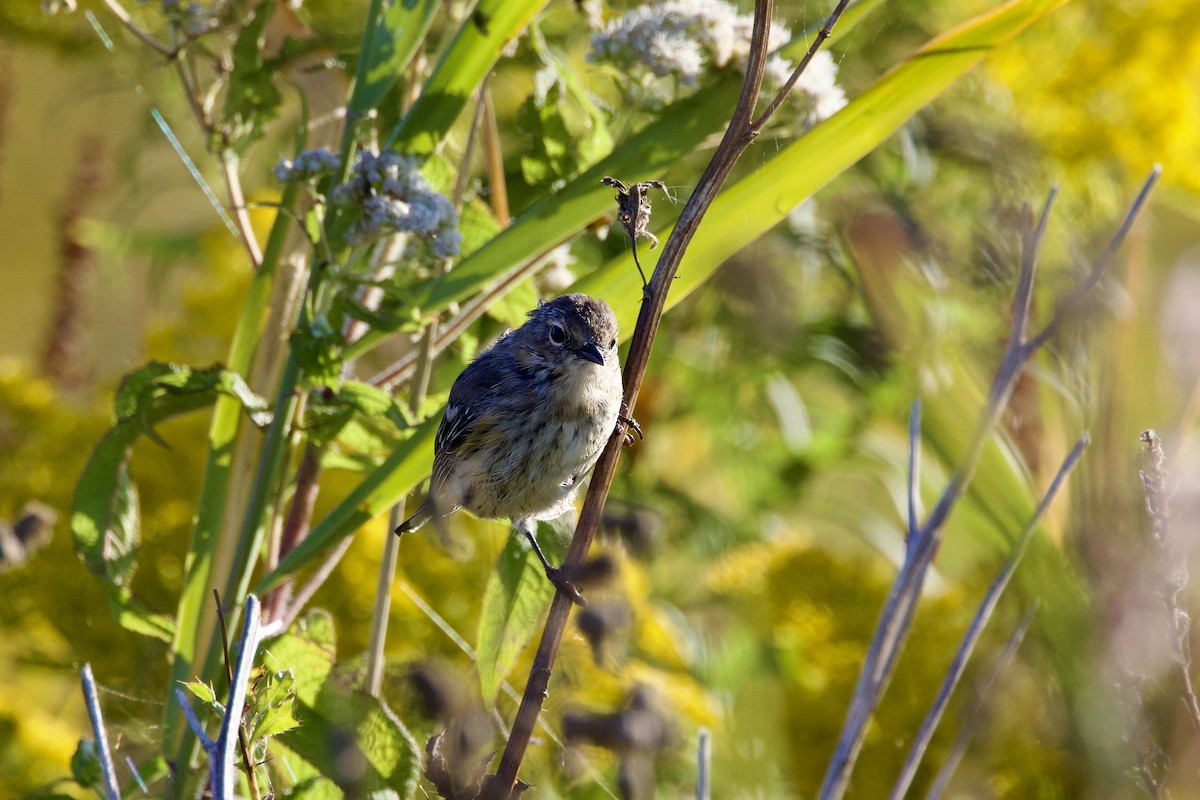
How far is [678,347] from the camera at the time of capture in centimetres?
217

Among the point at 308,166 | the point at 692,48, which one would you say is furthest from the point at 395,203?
the point at 692,48

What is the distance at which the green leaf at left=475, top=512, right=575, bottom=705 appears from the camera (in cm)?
98

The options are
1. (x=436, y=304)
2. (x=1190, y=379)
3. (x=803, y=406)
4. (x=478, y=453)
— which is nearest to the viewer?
(x=1190, y=379)

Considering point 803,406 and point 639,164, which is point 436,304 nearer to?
point 639,164

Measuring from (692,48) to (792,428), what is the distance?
48.5 inches

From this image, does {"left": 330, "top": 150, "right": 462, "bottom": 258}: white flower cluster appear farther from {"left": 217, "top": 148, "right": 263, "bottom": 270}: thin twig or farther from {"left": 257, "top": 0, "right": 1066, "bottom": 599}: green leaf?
{"left": 217, "top": 148, "right": 263, "bottom": 270}: thin twig

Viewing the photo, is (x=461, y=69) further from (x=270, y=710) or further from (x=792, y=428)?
(x=792, y=428)

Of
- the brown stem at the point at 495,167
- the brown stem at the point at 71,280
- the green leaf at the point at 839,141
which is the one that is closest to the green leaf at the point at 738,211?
the green leaf at the point at 839,141

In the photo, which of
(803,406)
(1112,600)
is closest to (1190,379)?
(1112,600)

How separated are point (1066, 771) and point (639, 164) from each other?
816 mm

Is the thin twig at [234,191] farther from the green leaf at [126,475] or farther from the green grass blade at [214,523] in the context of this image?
the green leaf at [126,475]

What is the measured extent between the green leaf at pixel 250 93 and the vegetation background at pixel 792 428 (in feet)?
0.33

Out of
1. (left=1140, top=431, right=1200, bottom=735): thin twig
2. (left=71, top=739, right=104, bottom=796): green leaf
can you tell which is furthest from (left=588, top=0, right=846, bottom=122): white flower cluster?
(left=71, top=739, right=104, bottom=796): green leaf

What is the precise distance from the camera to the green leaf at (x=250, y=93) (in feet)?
3.80
